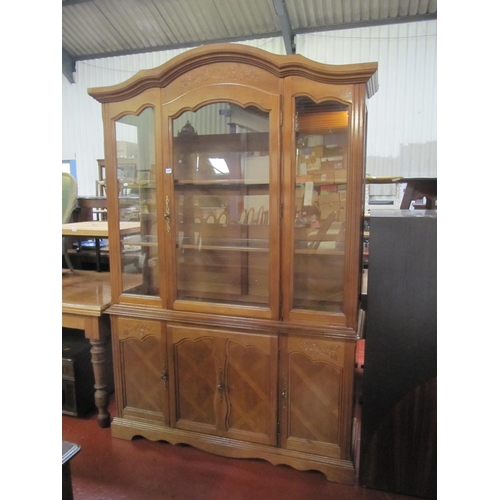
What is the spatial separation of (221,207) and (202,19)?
3958 millimetres

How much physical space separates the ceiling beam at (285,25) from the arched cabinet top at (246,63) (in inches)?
130

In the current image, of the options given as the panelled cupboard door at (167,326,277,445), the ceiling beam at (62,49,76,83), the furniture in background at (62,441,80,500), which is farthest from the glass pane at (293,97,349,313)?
the ceiling beam at (62,49,76,83)

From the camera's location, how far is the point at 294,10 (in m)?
4.45

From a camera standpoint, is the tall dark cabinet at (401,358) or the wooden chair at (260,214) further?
the wooden chair at (260,214)

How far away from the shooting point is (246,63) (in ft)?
5.49

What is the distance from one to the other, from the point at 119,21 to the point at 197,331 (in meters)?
5.13

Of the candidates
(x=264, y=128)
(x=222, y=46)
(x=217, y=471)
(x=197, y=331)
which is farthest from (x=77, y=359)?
(x=222, y=46)

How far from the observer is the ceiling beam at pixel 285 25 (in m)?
4.31

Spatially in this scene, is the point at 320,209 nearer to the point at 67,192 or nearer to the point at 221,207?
the point at 221,207

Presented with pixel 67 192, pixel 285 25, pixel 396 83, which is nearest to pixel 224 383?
pixel 67 192

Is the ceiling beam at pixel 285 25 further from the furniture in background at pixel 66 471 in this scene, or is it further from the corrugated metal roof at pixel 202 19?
the furniture in background at pixel 66 471

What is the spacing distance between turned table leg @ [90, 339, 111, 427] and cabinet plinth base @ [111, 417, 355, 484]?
13 cm

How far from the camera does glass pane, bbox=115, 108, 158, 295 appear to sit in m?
1.96

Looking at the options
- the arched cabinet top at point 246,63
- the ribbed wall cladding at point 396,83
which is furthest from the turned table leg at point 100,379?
the ribbed wall cladding at point 396,83
